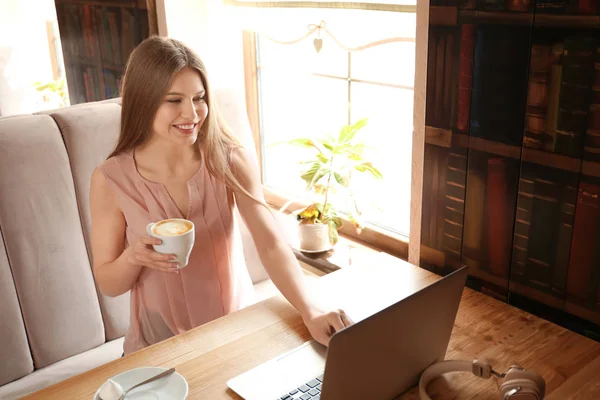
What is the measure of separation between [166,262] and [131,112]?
45cm

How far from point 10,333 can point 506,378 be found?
4.12 feet

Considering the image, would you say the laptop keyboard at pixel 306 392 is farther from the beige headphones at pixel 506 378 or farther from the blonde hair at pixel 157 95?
the blonde hair at pixel 157 95

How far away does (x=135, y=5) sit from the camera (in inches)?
95.9

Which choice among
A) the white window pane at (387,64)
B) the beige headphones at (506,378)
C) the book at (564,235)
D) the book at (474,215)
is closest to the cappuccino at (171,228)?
the beige headphones at (506,378)

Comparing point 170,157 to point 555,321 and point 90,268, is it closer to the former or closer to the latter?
point 90,268

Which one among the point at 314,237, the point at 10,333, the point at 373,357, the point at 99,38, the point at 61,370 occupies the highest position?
the point at 99,38

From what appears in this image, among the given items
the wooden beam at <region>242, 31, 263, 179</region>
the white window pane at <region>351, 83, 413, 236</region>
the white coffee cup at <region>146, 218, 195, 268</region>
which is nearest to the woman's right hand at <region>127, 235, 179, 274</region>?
the white coffee cup at <region>146, 218, 195, 268</region>

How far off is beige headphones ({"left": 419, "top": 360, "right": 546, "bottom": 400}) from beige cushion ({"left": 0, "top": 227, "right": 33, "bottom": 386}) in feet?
3.63

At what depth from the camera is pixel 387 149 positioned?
191cm

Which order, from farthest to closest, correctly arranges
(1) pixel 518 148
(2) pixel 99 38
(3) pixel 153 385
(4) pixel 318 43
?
(2) pixel 99 38 < (4) pixel 318 43 < (1) pixel 518 148 < (3) pixel 153 385

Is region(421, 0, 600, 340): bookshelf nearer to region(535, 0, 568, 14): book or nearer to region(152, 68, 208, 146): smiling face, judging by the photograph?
region(535, 0, 568, 14): book

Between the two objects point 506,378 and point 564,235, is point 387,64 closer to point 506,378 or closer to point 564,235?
point 564,235

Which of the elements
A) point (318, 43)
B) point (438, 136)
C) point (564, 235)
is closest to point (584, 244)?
point (564, 235)

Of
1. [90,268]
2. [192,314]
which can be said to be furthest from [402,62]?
[90,268]
